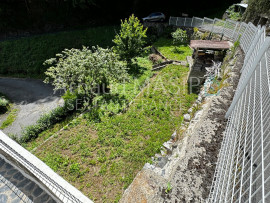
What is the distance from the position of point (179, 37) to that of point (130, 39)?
6.45 metres

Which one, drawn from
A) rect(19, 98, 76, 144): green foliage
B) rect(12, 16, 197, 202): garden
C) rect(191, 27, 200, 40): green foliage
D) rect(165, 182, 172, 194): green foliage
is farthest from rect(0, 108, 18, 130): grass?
rect(191, 27, 200, 40): green foliage

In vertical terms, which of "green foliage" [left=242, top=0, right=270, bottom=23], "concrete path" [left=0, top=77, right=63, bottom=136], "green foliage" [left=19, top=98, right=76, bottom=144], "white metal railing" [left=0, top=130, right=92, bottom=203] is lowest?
"concrete path" [left=0, top=77, right=63, bottom=136]

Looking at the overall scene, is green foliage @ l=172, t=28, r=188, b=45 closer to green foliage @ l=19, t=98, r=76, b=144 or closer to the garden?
the garden

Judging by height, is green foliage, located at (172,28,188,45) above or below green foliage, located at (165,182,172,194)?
above

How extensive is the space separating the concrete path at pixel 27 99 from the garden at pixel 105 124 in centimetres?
277

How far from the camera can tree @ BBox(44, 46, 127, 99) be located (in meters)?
9.08

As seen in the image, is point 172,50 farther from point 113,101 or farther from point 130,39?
point 113,101

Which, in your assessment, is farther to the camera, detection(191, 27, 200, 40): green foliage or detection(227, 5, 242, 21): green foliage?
detection(227, 5, 242, 21): green foliage

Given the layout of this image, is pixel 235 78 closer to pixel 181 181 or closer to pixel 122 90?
pixel 181 181

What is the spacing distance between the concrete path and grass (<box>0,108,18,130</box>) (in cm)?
25

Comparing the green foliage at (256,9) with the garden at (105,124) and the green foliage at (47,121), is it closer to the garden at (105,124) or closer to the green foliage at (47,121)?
the garden at (105,124)

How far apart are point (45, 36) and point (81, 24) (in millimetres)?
5696

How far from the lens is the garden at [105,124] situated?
5848 millimetres

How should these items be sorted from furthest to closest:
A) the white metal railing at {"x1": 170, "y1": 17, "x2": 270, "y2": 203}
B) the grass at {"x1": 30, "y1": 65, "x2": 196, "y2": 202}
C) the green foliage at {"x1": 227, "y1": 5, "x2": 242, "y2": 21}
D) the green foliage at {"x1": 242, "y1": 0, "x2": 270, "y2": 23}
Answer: the green foliage at {"x1": 227, "y1": 5, "x2": 242, "y2": 21} < the green foliage at {"x1": 242, "y1": 0, "x2": 270, "y2": 23} < the grass at {"x1": 30, "y1": 65, "x2": 196, "y2": 202} < the white metal railing at {"x1": 170, "y1": 17, "x2": 270, "y2": 203}
